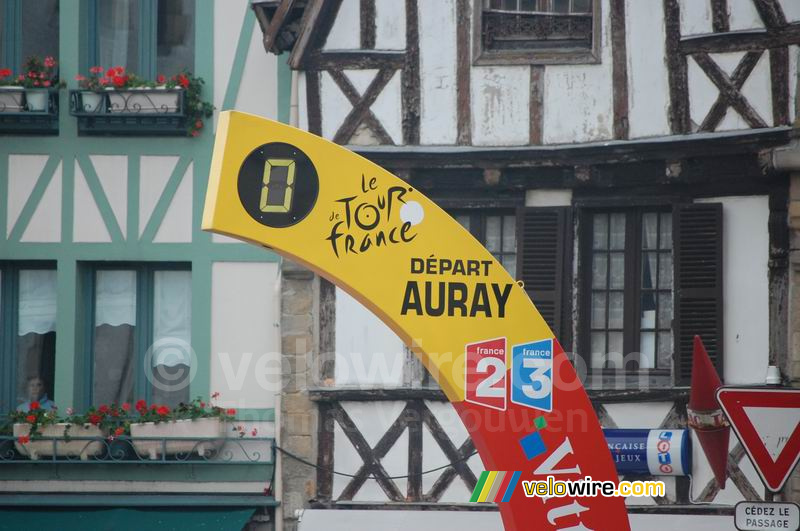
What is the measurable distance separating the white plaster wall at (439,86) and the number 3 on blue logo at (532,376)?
389cm

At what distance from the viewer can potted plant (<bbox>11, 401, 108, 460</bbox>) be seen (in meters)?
13.6

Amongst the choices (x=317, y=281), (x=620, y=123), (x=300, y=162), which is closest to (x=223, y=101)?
(x=317, y=281)

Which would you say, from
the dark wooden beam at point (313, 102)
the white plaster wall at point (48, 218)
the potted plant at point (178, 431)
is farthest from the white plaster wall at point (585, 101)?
the white plaster wall at point (48, 218)

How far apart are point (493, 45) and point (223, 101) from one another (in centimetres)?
270

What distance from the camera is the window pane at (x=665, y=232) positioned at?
42.6 ft

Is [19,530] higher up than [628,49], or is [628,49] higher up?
[628,49]

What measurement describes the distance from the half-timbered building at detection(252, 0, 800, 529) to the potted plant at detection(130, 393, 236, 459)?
0.76 metres

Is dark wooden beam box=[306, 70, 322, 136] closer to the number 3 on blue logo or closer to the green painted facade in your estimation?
the green painted facade

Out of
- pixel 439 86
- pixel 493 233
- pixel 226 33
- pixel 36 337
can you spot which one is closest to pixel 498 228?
pixel 493 233

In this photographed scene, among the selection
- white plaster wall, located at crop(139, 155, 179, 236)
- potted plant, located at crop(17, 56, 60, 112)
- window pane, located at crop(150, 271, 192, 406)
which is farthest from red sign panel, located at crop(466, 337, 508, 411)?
potted plant, located at crop(17, 56, 60, 112)

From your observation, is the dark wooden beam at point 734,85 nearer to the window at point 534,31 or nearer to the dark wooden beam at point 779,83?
the dark wooden beam at point 779,83

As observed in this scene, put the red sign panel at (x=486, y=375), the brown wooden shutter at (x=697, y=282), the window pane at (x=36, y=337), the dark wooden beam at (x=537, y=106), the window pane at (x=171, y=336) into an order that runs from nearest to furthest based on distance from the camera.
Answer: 1. the red sign panel at (x=486, y=375)
2. the brown wooden shutter at (x=697, y=282)
3. the dark wooden beam at (x=537, y=106)
4. the window pane at (x=171, y=336)
5. the window pane at (x=36, y=337)

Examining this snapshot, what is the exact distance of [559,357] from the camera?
9680 mm

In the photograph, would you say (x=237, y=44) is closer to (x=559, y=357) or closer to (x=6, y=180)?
(x=6, y=180)
